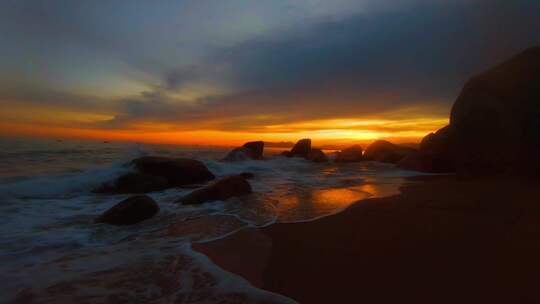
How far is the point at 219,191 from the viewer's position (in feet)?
24.6

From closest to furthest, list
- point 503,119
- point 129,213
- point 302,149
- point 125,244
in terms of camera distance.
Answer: point 125,244 < point 129,213 < point 503,119 < point 302,149

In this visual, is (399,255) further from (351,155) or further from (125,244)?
(351,155)

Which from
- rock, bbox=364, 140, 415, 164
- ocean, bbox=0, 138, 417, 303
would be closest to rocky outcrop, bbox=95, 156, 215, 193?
ocean, bbox=0, 138, 417, 303

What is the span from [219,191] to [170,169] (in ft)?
12.3

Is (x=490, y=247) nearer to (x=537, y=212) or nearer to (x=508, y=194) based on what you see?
(x=537, y=212)

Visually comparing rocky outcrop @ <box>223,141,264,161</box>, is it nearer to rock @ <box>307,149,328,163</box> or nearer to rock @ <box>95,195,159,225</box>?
rock @ <box>307,149,328,163</box>

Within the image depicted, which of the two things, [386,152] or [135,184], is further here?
[386,152]

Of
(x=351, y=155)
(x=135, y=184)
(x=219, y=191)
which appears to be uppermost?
(x=351, y=155)

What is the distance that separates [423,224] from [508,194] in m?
4.18

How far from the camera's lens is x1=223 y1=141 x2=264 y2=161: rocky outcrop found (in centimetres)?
2194

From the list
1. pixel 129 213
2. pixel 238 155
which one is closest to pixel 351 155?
pixel 238 155

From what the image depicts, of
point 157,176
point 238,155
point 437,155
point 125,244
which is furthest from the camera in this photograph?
point 238,155

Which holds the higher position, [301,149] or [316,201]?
[301,149]

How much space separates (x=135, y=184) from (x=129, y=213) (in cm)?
434
